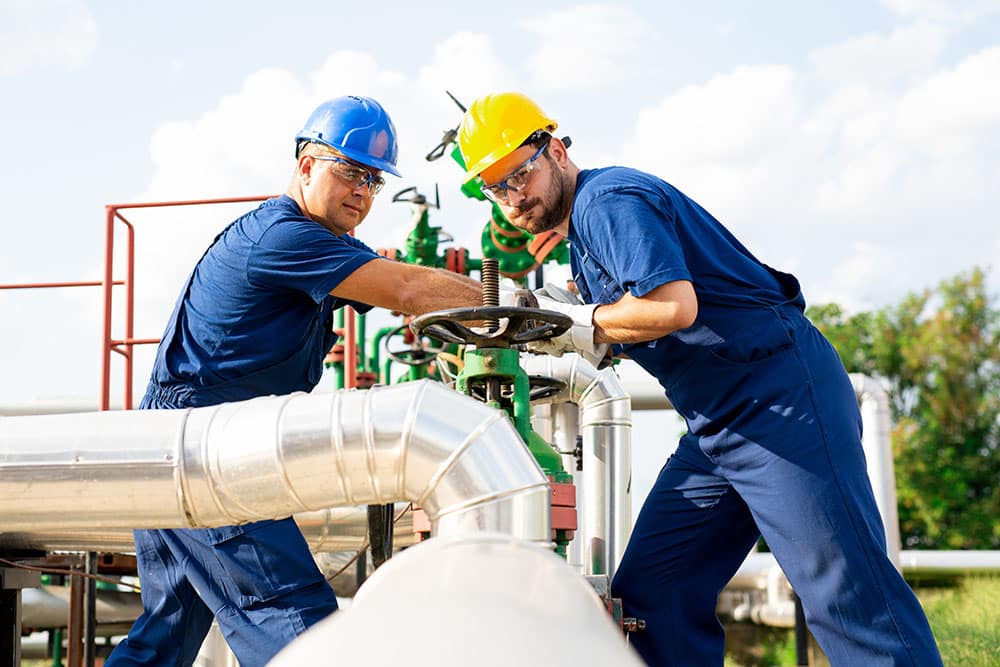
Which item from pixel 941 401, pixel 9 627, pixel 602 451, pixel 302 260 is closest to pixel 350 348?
pixel 602 451

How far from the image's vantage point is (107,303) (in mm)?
5238

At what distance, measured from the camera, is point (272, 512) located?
7.97 feet

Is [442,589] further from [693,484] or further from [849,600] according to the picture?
[693,484]

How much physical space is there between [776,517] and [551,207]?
977 millimetres

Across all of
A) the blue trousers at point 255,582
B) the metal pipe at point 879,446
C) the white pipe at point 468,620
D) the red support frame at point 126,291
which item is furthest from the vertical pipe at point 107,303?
the metal pipe at point 879,446

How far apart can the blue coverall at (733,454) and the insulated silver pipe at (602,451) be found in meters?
2.20

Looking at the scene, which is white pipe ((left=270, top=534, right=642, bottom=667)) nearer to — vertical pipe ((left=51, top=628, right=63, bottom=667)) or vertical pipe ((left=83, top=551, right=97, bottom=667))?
vertical pipe ((left=83, top=551, right=97, bottom=667))

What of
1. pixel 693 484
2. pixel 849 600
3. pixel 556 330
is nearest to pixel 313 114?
pixel 556 330

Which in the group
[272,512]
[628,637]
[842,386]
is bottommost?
[628,637]

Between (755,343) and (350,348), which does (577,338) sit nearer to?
(755,343)

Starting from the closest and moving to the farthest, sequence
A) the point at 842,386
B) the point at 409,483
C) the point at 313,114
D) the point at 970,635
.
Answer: the point at 409,483 → the point at 842,386 → the point at 313,114 → the point at 970,635

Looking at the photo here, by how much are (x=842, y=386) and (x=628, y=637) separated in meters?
0.89

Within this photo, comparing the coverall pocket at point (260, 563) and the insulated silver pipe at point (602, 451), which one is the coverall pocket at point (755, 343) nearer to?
the coverall pocket at point (260, 563)

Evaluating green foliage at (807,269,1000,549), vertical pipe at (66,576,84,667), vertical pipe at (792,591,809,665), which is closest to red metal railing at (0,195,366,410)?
vertical pipe at (66,576,84,667)
